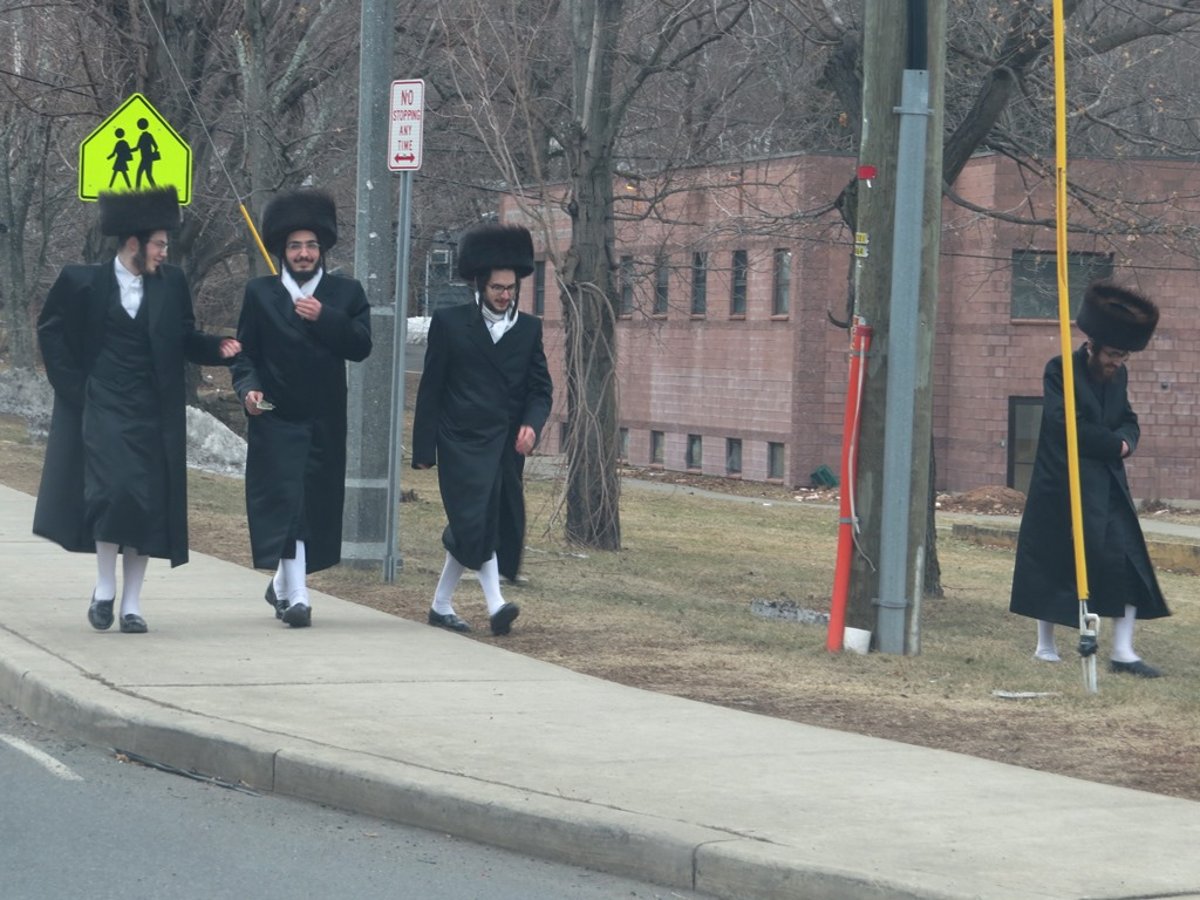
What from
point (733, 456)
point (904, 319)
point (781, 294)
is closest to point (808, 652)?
point (904, 319)

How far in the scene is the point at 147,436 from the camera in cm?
970

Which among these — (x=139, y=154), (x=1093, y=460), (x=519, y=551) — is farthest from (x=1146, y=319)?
(x=139, y=154)

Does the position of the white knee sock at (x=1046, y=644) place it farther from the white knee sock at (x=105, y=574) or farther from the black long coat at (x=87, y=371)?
the white knee sock at (x=105, y=574)

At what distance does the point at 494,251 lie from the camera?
33.8 feet

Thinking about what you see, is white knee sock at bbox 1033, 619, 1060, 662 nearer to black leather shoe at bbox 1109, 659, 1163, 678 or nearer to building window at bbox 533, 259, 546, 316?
black leather shoe at bbox 1109, 659, 1163, 678

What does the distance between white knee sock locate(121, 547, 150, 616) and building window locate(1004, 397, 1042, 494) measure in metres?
29.7

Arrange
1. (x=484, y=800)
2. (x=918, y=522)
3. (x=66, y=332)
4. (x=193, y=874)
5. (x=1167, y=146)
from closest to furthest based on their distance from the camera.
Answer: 1. (x=193, y=874)
2. (x=484, y=800)
3. (x=66, y=332)
4. (x=918, y=522)
5. (x=1167, y=146)

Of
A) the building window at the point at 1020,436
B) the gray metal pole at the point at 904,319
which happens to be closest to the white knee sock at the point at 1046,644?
the gray metal pole at the point at 904,319

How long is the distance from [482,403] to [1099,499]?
10.7 ft

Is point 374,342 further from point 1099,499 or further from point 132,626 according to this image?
point 1099,499

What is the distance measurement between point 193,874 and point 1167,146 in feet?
38.7

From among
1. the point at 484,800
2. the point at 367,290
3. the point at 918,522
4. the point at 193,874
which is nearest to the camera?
the point at 193,874

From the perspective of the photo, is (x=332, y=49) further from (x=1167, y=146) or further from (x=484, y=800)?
(x=484, y=800)

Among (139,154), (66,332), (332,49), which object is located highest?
(332,49)
